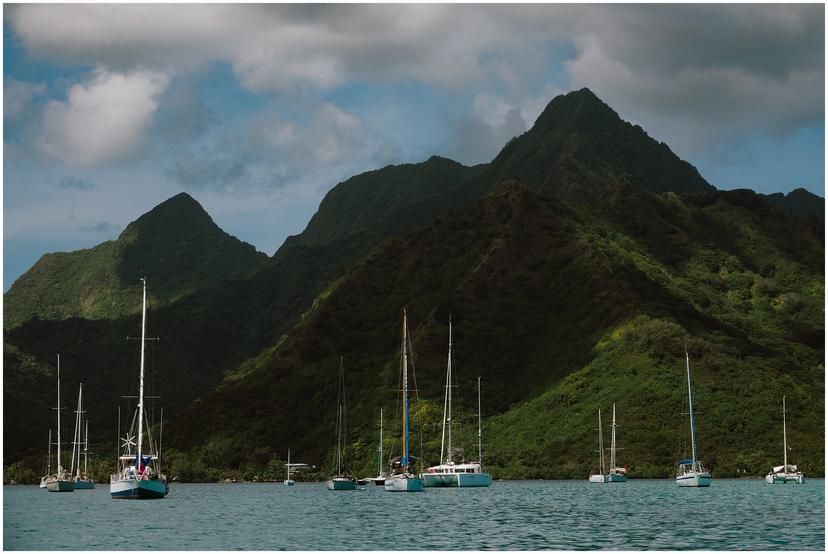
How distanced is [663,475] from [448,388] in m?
58.8

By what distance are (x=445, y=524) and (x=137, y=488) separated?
40.0 m

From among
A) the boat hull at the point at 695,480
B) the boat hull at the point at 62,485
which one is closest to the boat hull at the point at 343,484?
the boat hull at the point at 62,485

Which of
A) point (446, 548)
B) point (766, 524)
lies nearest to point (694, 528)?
point (766, 524)

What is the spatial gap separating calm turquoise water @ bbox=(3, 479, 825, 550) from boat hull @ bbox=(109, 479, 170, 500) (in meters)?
2.19

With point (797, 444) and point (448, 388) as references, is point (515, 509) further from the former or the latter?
point (797, 444)

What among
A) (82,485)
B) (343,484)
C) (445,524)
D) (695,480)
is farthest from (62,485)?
(445,524)

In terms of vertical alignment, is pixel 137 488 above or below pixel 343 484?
above

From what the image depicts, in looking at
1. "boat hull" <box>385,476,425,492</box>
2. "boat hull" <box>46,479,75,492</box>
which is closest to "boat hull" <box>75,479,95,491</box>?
"boat hull" <box>46,479,75,492</box>

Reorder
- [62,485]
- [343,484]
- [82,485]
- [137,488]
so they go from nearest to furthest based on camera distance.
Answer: [137,488], [343,484], [62,485], [82,485]

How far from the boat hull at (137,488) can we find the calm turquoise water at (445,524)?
7.20ft

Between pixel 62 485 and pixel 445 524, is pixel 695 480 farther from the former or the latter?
pixel 62 485

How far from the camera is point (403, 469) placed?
402ft

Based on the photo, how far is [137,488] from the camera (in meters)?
101

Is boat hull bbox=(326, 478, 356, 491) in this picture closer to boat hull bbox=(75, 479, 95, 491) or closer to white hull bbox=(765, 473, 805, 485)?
boat hull bbox=(75, 479, 95, 491)
